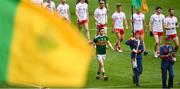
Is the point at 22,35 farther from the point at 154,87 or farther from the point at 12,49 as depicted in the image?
→ the point at 154,87

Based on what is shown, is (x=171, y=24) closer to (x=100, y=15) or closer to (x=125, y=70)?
(x=100, y=15)

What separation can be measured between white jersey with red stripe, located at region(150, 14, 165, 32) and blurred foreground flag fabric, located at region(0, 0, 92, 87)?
20856 millimetres

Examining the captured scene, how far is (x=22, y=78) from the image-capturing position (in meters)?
8.33

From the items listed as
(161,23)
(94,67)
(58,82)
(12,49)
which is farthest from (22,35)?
(161,23)

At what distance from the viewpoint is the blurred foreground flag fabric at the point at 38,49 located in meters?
8.17

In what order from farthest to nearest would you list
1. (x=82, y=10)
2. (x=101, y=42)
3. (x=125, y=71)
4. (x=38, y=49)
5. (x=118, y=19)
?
(x=82, y=10) < (x=118, y=19) < (x=125, y=71) < (x=101, y=42) < (x=38, y=49)

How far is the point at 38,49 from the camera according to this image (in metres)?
8.36

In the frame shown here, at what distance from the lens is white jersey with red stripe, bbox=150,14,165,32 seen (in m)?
29.1

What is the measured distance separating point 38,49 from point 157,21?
69.2ft

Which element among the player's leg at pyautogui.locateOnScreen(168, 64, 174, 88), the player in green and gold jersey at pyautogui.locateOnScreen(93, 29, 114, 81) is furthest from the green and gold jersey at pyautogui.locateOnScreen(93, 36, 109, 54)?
the player's leg at pyautogui.locateOnScreen(168, 64, 174, 88)

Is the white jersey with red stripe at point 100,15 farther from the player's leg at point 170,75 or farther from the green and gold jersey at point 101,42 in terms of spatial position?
the player's leg at point 170,75

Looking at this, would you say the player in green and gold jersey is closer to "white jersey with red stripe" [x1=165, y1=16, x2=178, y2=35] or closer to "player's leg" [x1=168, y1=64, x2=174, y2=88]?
"player's leg" [x1=168, y1=64, x2=174, y2=88]

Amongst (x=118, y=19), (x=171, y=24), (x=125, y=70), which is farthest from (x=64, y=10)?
(x=125, y=70)

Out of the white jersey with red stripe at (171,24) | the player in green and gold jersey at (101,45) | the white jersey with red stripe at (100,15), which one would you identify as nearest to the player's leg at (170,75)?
the player in green and gold jersey at (101,45)
